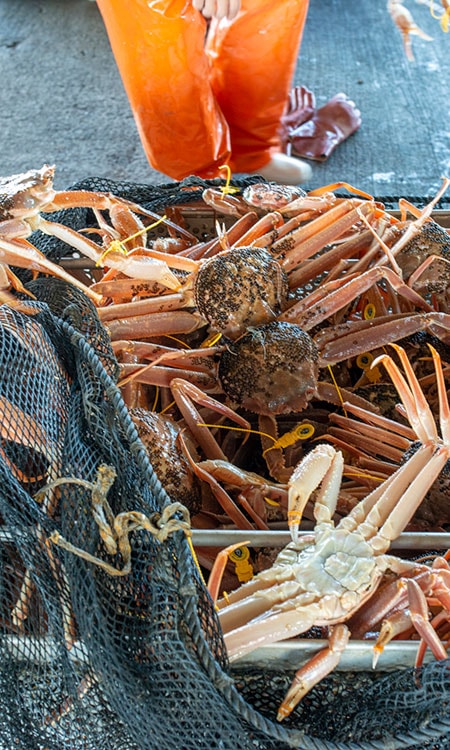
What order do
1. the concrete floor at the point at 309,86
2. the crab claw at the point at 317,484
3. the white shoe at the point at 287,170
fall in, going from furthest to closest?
the concrete floor at the point at 309,86, the white shoe at the point at 287,170, the crab claw at the point at 317,484

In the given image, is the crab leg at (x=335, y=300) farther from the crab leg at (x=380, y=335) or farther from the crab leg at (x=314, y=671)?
Answer: the crab leg at (x=314, y=671)

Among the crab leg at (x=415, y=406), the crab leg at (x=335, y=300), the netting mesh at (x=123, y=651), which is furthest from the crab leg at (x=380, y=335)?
the netting mesh at (x=123, y=651)

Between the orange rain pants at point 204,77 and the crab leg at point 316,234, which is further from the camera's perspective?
the orange rain pants at point 204,77

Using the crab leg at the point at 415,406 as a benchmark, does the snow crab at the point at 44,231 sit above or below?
above

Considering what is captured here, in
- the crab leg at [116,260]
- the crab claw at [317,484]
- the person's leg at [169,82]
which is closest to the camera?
the crab claw at [317,484]

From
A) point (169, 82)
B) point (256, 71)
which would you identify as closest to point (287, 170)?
point (256, 71)

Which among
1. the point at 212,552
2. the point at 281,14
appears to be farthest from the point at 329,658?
the point at 281,14

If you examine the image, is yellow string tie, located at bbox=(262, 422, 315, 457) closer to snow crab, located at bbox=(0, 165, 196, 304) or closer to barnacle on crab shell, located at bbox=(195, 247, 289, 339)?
barnacle on crab shell, located at bbox=(195, 247, 289, 339)

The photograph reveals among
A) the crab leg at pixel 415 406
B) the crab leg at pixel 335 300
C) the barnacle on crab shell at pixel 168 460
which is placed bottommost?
the barnacle on crab shell at pixel 168 460
